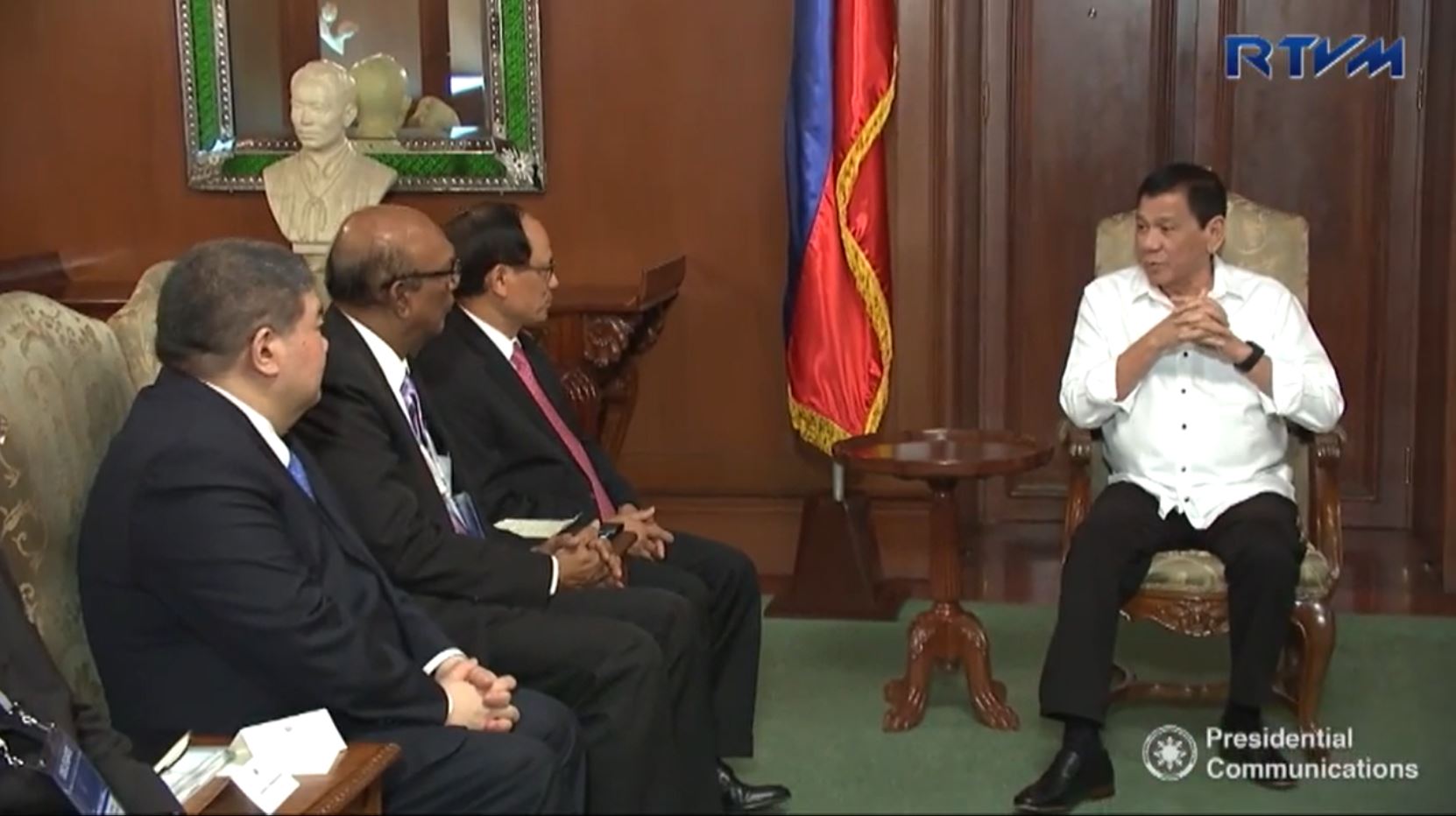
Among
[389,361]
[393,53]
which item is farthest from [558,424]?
[393,53]

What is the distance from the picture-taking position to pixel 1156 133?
5430 millimetres

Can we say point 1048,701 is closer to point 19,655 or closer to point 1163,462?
point 1163,462

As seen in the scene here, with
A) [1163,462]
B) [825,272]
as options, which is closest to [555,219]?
[825,272]

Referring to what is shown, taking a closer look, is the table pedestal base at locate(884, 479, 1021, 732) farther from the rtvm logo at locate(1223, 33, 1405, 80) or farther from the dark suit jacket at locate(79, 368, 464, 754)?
the rtvm logo at locate(1223, 33, 1405, 80)

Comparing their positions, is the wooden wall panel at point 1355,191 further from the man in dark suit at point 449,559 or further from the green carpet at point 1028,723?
the man in dark suit at point 449,559

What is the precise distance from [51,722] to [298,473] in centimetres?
51

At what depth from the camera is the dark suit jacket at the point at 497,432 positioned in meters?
3.62

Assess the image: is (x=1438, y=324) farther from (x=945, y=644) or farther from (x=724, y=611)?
(x=724, y=611)

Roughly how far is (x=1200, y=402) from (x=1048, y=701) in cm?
79

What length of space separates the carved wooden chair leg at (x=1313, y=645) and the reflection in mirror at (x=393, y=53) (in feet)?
8.97

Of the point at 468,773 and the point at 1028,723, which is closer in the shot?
the point at 468,773

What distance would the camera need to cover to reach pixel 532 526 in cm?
359

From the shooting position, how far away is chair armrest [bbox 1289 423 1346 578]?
3895 millimetres

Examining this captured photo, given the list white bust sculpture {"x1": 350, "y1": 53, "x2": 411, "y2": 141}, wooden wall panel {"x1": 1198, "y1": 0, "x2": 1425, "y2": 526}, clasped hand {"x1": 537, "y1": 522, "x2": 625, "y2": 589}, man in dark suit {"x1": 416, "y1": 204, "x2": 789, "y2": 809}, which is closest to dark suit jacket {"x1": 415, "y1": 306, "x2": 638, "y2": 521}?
man in dark suit {"x1": 416, "y1": 204, "x2": 789, "y2": 809}
